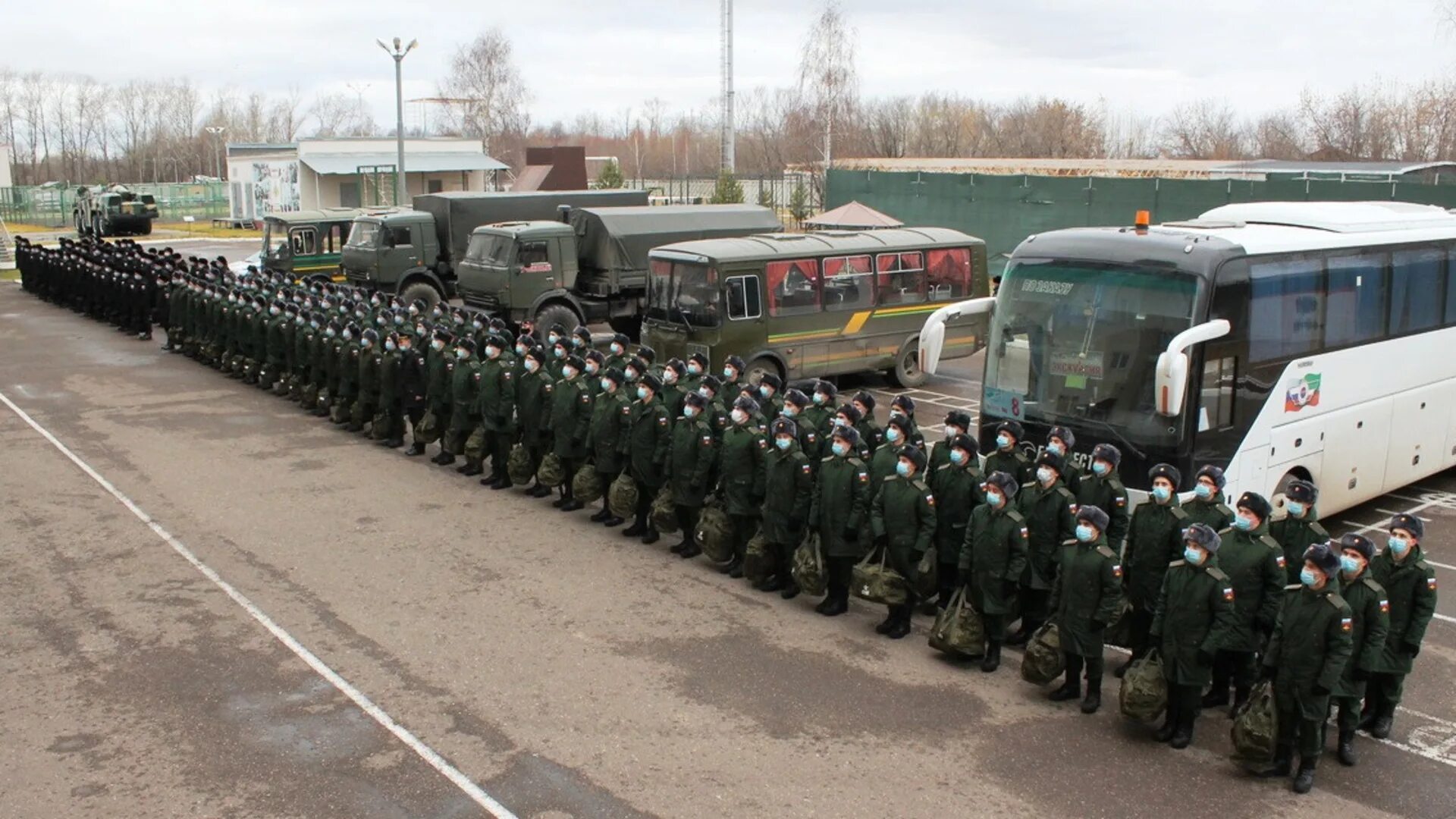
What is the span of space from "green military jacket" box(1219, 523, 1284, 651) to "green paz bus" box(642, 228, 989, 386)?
946 cm

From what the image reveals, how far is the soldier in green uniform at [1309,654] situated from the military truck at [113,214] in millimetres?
52890

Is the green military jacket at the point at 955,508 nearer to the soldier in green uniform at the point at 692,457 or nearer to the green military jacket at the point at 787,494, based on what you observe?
the green military jacket at the point at 787,494

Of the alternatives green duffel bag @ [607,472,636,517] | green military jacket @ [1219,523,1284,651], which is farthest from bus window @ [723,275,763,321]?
green military jacket @ [1219,523,1284,651]

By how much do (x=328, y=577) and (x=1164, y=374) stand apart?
6.54 metres

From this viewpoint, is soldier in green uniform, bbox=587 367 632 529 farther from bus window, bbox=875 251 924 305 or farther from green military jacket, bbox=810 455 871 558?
bus window, bbox=875 251 924 305

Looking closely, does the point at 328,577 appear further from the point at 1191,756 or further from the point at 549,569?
the point at 1191,756

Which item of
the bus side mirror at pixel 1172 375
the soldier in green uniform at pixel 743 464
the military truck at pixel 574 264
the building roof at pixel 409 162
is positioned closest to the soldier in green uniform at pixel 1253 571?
the bus side mirror at pixel 1172 375

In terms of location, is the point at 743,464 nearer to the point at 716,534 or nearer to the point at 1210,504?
the point at 716,534

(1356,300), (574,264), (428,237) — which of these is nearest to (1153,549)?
(1356,300)

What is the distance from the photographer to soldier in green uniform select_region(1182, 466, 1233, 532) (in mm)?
7551

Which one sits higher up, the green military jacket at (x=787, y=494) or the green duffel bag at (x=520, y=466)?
the green military jacket at (x=787, y=494)

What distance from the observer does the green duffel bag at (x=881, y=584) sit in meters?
8.52

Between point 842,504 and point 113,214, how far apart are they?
168 ft

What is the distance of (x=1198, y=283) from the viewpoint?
9148mm
